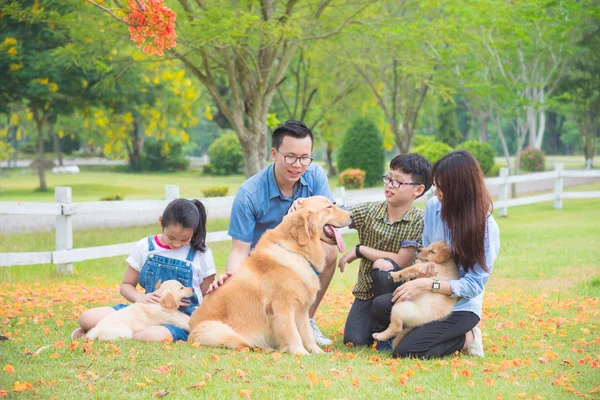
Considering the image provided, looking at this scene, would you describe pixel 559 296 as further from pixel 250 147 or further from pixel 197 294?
pixel 250 147

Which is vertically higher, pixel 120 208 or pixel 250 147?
pixel 250 147

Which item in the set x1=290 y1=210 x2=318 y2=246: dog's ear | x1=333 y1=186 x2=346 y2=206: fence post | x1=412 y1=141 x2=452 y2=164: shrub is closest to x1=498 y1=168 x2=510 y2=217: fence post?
x1=333 y1=186 x2=346 y2=206: fence post

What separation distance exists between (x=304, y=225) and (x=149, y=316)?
5.03ft

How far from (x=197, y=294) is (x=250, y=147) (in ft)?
28.7

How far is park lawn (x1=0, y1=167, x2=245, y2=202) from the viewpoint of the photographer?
2696 centimetres

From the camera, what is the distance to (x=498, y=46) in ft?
67.5

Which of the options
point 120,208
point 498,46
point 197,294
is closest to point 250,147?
point 120,208

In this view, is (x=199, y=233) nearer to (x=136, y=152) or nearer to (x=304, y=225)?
(x=304, y=225)

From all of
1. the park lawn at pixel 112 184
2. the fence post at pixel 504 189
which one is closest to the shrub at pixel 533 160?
the park lawn at pixel 112 184

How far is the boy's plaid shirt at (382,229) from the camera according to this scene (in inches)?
213

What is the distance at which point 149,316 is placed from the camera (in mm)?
5227

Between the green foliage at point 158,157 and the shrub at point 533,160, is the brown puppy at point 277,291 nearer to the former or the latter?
the shrub at point 533,160

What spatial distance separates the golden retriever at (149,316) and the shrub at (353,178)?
22.9m

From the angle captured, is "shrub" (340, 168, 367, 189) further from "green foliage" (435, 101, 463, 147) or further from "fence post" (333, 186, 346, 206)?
"fence post" (333, 186, 346, 206)
